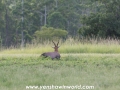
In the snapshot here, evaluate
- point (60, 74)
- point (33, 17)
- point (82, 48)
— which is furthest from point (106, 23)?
point (33, 17)

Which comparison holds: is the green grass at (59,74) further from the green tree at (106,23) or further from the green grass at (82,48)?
the green tree at (106,23)

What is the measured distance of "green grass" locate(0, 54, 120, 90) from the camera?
7.31 meters

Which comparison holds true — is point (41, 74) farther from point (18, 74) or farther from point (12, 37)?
point (12, 37)

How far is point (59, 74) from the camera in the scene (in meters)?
8.31

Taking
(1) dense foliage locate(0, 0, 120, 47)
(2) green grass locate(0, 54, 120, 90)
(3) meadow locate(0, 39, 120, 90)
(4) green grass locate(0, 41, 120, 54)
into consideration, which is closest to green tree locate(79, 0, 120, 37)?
(4) green grass locate(0, 41, 120, 54)

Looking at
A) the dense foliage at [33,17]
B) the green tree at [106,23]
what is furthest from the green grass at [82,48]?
the dense foliage at [33,17]

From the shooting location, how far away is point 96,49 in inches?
637

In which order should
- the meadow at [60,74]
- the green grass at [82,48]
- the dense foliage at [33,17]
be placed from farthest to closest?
1. the dense foliage at [33,17]
2. the green grass at [82,48]
3. the meadow at [60,74]

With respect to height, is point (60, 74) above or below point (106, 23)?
below

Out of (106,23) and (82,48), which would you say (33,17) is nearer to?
(106,23)

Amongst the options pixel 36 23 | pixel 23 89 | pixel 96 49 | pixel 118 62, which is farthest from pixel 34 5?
pixel 23 89

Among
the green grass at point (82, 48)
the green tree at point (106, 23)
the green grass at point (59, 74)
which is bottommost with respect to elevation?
the green grass at point (59, 74)

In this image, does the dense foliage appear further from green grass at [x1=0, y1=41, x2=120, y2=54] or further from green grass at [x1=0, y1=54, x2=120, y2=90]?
green grass at [x1=0, y1=54, x2=120, y2=90]

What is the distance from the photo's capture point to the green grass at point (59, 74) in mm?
7312
